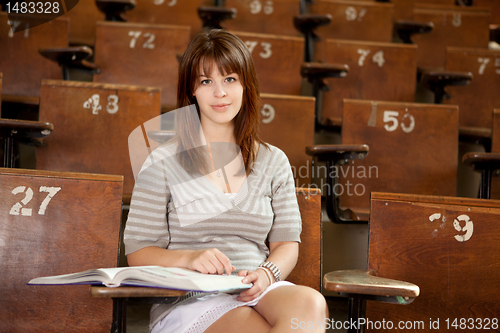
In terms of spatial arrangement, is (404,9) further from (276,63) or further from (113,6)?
(113,6)

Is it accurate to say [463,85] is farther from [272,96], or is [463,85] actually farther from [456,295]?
[456,295]

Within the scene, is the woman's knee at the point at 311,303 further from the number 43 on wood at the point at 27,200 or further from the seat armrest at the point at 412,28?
the seat armrest at the point at 412,28

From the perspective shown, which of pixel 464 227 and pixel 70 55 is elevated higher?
pixel 70 55

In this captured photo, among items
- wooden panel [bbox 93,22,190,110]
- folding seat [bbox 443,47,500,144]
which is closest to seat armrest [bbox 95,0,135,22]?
wooden panel [bbox 93,22,190,110]

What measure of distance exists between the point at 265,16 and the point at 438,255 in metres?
1.19

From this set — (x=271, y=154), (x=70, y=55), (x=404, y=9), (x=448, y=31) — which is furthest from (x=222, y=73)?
(x=404, y=9)

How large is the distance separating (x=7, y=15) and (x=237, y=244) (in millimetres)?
1079

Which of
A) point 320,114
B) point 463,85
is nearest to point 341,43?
point 320,114

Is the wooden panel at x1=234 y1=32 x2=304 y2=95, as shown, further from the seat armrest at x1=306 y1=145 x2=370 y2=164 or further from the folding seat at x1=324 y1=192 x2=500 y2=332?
the folding seat at x1=324 y1=192 x2=500 y2=332

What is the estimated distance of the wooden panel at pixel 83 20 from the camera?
5.08 feet

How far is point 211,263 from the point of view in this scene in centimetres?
52

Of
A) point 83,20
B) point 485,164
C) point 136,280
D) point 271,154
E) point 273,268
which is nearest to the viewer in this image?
point 136,280

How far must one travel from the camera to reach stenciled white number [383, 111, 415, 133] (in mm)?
1027

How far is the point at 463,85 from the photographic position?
119 cm
